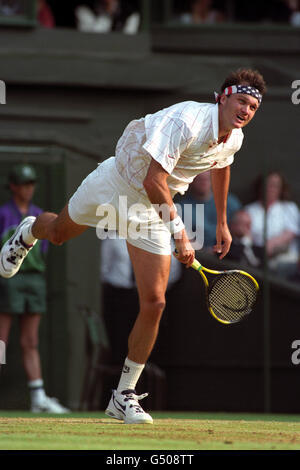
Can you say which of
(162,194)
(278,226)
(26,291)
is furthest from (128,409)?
(278,226)

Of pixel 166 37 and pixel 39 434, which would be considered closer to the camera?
pixel 39 434

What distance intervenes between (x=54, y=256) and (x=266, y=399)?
2.48 metres

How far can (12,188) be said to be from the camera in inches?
427

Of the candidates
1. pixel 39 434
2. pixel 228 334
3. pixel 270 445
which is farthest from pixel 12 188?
pixel 270 445

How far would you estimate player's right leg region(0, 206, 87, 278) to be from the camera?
762 cm

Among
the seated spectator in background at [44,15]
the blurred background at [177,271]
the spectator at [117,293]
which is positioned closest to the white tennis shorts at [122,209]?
the blurred background at [177,271]

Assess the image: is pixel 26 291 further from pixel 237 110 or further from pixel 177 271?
pixel 237 110

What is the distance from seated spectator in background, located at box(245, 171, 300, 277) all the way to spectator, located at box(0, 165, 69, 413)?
2321 mm

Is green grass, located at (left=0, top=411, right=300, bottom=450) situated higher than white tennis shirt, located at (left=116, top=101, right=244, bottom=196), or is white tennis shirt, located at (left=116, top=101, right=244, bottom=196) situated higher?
white tennis shirt, located at (left=116, top=101, right=244, bottom=196)

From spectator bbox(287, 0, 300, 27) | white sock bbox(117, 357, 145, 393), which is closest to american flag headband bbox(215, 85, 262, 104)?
white sock bbox(117, 357, 145, 393)

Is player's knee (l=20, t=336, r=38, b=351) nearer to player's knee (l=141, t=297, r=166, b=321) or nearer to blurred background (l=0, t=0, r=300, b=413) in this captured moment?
blurred background (l=0, t=0, r=300, b=413)

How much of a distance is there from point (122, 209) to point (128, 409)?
1236 mm

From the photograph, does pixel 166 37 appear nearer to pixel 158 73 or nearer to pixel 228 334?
pixel 158 73
